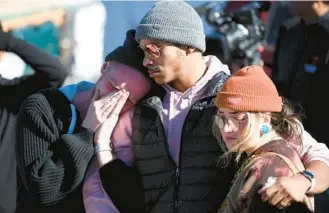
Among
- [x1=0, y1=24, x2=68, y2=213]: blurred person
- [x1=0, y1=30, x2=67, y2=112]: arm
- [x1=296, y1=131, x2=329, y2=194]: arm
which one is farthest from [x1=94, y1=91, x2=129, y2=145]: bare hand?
[x1=0, y1=30, x2=67, y2=112]: arm

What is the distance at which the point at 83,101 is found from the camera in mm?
2381

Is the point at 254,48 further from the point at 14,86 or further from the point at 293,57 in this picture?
the point at 14,86

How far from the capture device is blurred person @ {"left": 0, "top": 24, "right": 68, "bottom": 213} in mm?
2668

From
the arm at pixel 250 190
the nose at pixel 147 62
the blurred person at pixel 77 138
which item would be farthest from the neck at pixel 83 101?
the arm at pixel 250 190

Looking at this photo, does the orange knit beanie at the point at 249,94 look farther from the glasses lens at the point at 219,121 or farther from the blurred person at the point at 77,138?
the blurred person at the point at 77,138

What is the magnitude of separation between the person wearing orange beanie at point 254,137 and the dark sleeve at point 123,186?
1.17 ft

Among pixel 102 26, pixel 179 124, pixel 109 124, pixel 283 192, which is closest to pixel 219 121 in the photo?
pixel 179 124

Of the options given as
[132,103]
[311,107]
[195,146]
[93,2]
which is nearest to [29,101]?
[132,103]

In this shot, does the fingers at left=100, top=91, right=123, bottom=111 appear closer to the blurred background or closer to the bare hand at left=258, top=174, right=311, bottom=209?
the bare hand at left=258, top=174, right=311, bottom=209

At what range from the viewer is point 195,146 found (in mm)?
2152

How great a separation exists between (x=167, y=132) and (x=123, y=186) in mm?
247

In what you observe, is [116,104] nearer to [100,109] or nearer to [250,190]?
[100,109]

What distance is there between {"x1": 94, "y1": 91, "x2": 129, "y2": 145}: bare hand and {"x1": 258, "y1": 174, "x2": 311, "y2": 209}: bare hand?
0.62 m

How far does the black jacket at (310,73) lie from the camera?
3234mm
